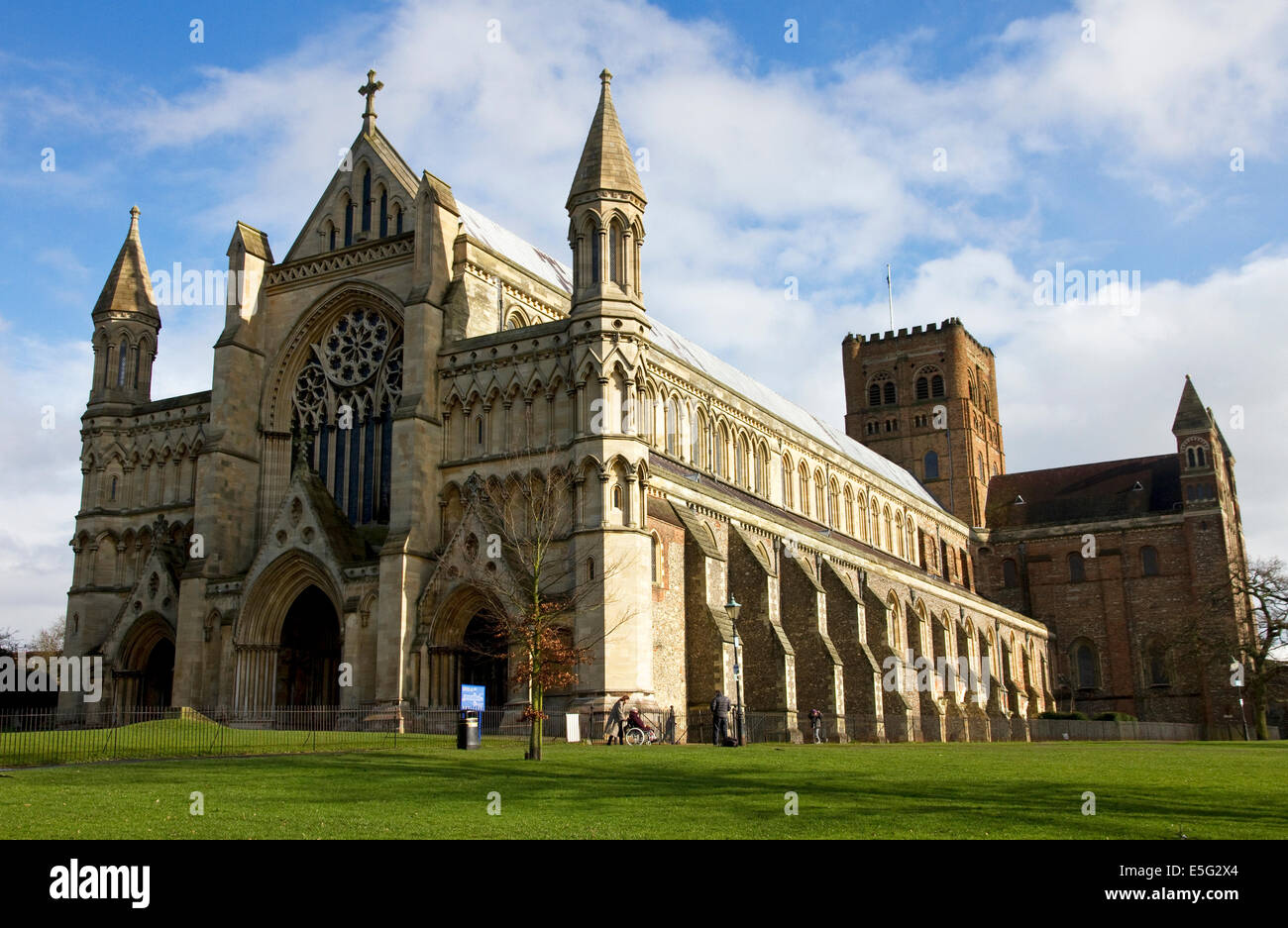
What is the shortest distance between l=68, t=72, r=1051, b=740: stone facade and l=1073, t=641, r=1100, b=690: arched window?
2771 cm

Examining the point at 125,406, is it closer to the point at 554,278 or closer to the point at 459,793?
the point at 554,278

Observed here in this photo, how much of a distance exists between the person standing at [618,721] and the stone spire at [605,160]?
52.3 feet

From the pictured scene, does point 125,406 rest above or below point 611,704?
above

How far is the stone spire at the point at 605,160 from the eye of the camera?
38.4m

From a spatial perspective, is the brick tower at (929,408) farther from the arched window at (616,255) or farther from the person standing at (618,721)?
the person standing at (618,721)

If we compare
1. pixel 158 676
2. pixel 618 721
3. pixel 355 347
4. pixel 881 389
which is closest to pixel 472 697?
pixel 618 721

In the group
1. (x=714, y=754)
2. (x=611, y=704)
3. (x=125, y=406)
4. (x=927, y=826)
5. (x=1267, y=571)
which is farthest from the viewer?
(x=1267, y=571)

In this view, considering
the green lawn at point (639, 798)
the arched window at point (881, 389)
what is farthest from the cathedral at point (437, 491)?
the arched window at point (881, 389)

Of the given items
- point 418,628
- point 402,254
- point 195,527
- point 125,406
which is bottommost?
point 418,628

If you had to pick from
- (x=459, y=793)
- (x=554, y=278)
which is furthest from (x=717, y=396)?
(x=459, y=793)

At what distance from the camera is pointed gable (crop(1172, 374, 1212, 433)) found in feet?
252

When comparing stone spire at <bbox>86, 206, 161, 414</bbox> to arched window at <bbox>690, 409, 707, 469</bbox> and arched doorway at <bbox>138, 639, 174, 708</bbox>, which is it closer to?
arched doorway at <bbox>138, 639, 174, 708</bbox>

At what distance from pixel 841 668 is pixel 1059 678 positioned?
3974cm

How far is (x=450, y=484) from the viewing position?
128 ft
